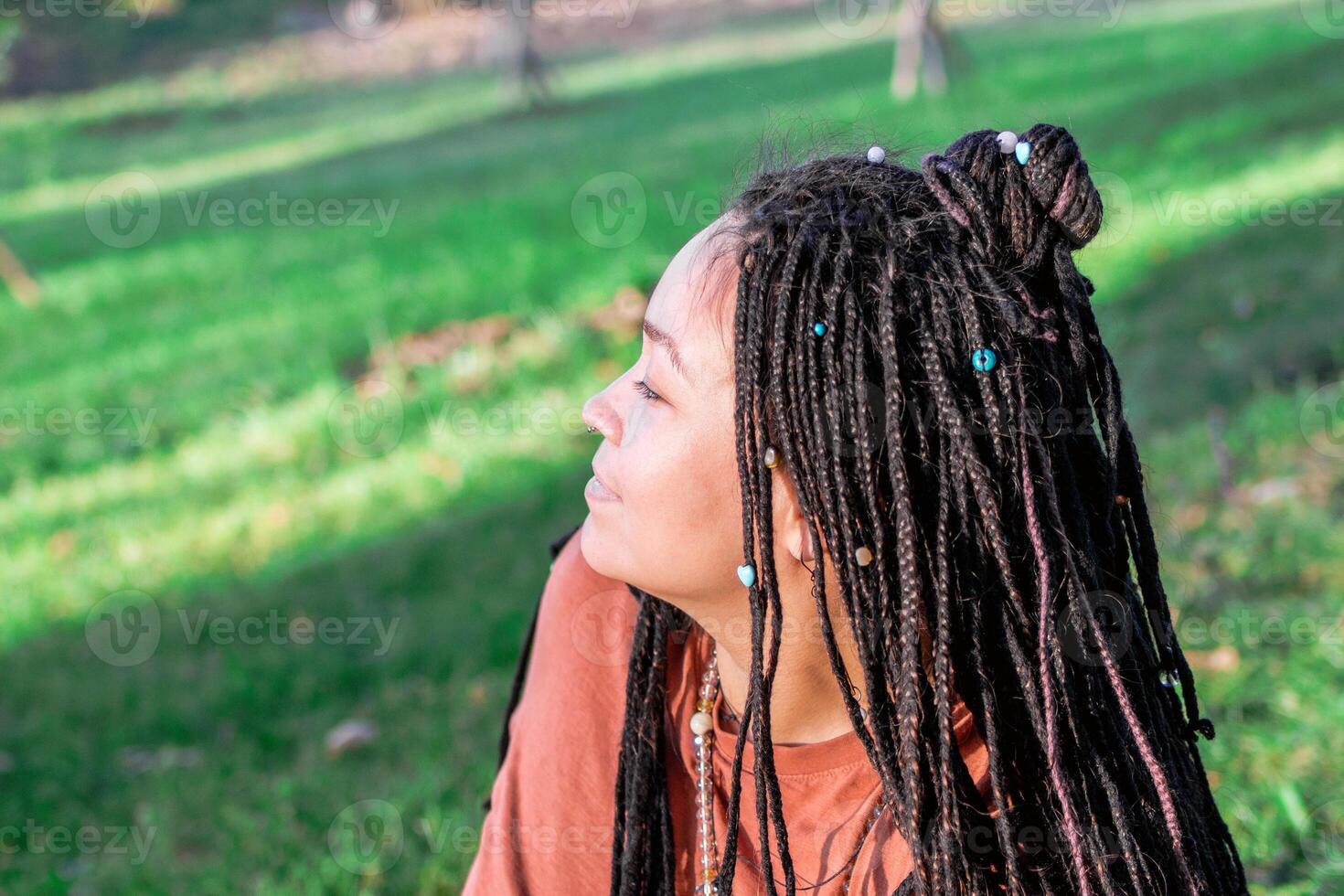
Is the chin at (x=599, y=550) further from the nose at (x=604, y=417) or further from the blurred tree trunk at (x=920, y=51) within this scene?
the blurred tree trunk at (x=920, y=51)

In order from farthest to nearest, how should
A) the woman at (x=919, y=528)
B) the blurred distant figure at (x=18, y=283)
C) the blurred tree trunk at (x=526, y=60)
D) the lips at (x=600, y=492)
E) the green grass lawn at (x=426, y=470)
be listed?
the blurred tree trunk at (x=526, y=60)
the blurred distant figure at (x=18, y=283)
the green grass lawn at (x=426, y=470)
the lips at (x=600, y=492)
the woman at (x=919, y=528)

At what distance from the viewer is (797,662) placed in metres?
1.94

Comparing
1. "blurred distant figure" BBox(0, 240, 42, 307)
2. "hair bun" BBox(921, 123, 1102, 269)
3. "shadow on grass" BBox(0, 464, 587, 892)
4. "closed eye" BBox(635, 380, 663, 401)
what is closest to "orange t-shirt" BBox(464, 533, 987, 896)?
"closed eye" BBox(635, 380, 663, 401)

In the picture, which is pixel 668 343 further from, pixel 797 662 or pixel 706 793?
pixel 706 793

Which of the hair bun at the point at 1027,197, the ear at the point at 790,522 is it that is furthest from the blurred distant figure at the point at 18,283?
the hair bun at the point at 1027,197

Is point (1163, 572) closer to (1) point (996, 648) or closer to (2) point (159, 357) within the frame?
(1) point (996, 648)

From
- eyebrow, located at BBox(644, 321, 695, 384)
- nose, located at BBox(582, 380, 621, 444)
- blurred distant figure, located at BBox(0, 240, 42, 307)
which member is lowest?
nose, located at BBox(582, 380, 621, 444)

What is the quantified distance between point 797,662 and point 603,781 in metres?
0.40

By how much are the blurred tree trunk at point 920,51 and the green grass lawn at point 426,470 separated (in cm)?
132

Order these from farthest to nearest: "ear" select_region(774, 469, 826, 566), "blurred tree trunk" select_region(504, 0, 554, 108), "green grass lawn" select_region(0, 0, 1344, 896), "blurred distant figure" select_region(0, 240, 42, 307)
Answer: "blurred tree trunk" select_region(504, 0, 554, 108)
"blurred distant figure" select_region(0, 240, 42, 307)
"green grass lawn" select_region(0, 0, 1344, 896)
"ear" select_region(774, 469, 826, 566)

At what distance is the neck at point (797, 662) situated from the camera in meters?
Result: 1.90

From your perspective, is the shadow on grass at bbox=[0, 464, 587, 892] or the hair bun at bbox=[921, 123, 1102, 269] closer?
the hair bun at bbox=[921, 123, 1102, 269]

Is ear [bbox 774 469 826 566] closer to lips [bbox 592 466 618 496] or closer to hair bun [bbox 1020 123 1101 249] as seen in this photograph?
lips [bbox 592 466 618 496]

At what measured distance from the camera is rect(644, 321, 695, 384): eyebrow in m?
1.85
